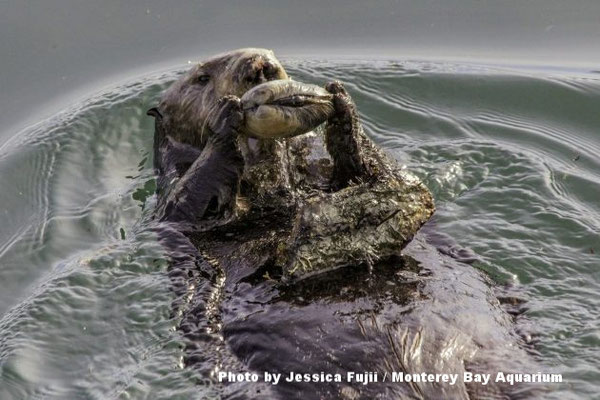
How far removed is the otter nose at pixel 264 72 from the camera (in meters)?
4.24

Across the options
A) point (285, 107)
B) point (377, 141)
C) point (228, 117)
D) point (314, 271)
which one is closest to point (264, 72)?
point (228, 117)

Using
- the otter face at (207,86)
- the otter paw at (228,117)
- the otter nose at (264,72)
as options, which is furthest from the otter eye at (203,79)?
the otter paw at (228,117)

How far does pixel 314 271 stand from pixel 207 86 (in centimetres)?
150

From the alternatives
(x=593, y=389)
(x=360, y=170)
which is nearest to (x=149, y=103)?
(x=360, y=170)

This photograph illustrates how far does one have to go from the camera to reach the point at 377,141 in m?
5.91

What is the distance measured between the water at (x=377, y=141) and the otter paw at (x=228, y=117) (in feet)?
2.94

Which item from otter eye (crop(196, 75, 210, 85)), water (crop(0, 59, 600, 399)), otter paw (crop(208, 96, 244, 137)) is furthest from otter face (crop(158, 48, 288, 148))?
water (crop(0, 59, 600, 399))

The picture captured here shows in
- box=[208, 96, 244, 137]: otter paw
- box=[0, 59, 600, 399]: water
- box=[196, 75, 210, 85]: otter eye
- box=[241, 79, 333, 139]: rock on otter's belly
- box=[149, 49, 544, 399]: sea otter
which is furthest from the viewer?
box=[196, 75, 210, 85]: otter eye

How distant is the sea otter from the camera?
319 cm

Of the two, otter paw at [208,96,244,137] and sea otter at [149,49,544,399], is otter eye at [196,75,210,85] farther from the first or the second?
otter paw at [208,96,244,137]

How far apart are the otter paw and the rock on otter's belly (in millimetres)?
110

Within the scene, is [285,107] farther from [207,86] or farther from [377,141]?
[377,141]

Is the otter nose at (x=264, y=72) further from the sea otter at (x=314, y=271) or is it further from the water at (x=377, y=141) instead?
the water at (x=377, y=141)

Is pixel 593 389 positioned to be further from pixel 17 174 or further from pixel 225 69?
pixel 17 174
